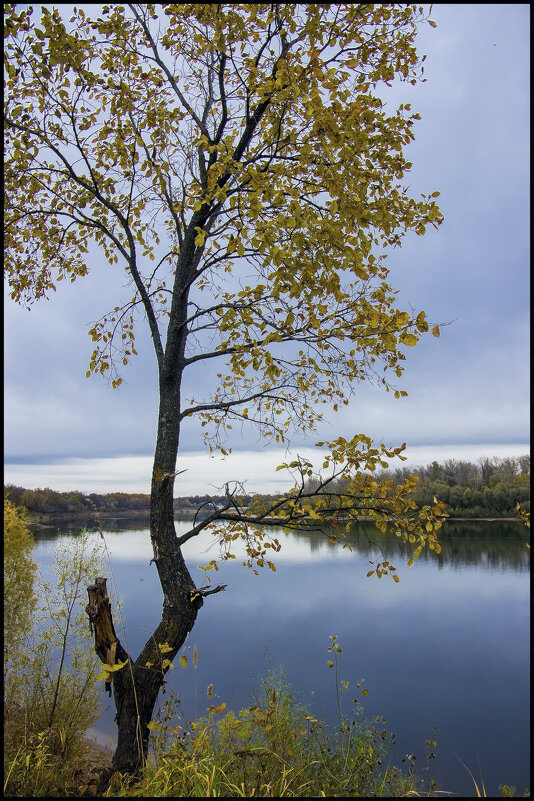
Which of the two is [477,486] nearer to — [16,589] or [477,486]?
[477,486]

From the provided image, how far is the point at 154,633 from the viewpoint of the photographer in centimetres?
402

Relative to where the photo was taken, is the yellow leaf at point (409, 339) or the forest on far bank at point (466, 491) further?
the forest on far bank at point (466, 491)

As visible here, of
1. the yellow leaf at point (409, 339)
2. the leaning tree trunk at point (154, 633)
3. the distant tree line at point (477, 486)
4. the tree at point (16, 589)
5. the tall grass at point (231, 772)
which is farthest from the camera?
the distant tree line at point (477, 486)

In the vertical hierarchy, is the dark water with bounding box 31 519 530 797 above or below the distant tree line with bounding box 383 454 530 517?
below

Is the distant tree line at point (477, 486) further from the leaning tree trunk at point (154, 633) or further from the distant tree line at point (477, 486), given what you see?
the leaning tree trunk at point (154, 633)

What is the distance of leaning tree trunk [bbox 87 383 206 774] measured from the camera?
3863 millimetres

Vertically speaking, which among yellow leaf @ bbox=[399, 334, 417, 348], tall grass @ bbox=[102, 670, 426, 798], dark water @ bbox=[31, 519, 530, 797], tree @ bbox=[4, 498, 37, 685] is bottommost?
dark water @ bbox=[31, 519, 530, 797]

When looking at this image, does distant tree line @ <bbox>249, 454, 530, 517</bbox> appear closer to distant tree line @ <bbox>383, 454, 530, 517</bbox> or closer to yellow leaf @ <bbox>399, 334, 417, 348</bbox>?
distant tree line @ <bbox>383, 454, 530, 517</bbox>

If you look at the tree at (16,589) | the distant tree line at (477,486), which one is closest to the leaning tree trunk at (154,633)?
the tree at (16,589)

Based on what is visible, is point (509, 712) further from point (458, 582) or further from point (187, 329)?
point (187, 329)

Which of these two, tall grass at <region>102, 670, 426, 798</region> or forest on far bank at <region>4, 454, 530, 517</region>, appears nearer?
tall grass at <region>102, 670, 426, 798</region>

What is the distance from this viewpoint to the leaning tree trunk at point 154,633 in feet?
12.7

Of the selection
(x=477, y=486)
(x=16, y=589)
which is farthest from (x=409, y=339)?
(x=477, y=486)

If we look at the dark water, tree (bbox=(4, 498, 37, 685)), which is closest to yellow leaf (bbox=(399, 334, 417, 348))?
the dark water
